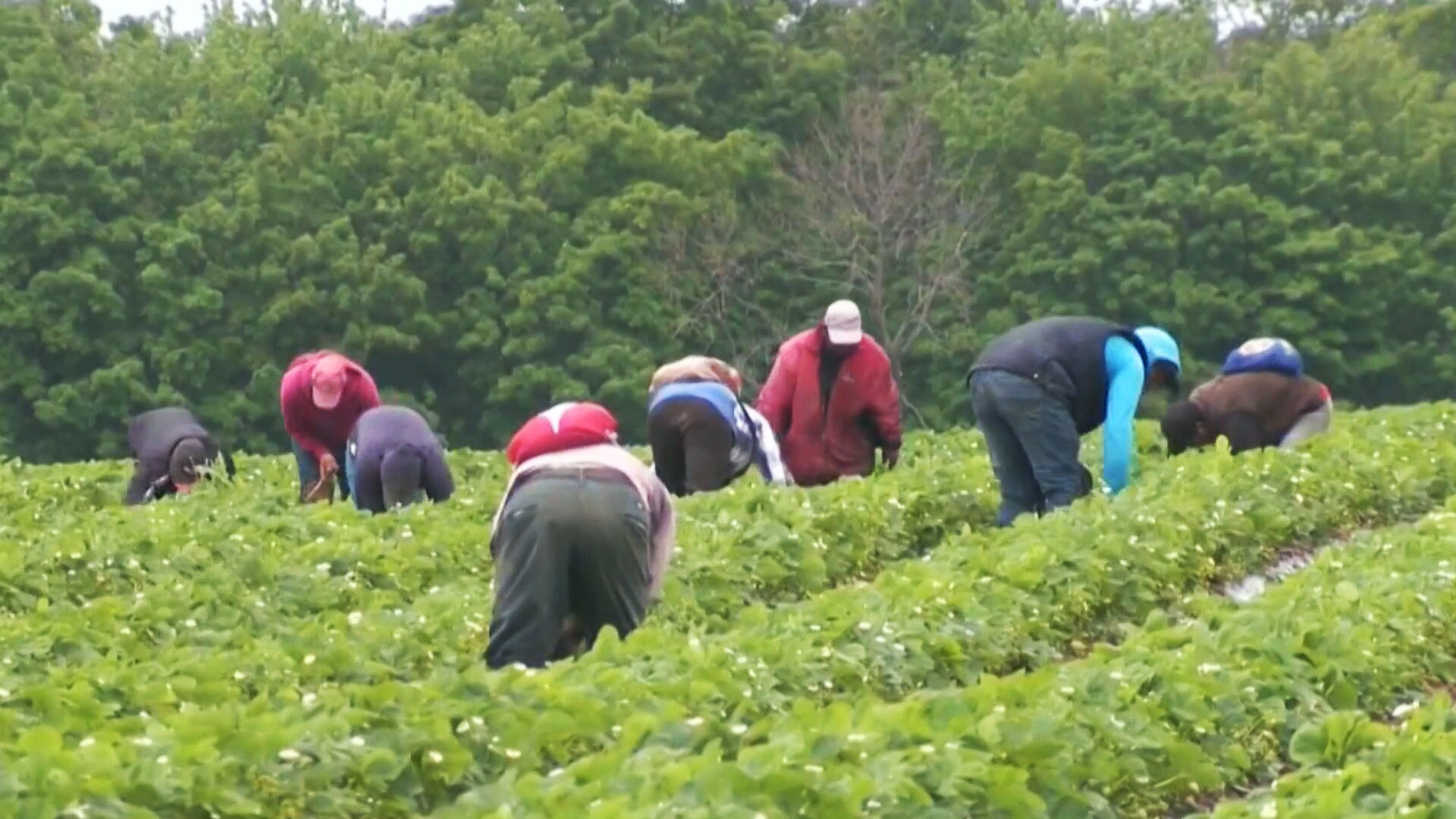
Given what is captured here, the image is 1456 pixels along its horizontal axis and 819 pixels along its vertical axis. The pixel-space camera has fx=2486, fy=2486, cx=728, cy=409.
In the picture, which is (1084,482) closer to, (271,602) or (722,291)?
(271,602)

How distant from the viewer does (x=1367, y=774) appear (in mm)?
5137

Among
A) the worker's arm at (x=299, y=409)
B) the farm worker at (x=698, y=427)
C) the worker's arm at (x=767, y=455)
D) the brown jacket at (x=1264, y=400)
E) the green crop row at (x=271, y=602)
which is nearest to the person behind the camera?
the green crop row at (x=271, y=602)

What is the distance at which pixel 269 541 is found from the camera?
10938 mm

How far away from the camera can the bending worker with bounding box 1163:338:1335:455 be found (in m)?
14.5

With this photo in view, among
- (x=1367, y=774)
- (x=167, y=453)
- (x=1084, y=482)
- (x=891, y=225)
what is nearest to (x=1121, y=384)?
(x=1084, y=482)

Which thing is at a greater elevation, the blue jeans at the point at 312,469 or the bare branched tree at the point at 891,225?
the blue jeans at the point at 312,469

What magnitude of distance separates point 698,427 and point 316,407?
2.36 meters

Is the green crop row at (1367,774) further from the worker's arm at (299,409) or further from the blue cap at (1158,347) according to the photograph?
the worker's arm at (299,409)

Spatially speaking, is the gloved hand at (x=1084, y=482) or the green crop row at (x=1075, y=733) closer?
the green crop row at (x=1075, y=733)

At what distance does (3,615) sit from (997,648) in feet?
12.0

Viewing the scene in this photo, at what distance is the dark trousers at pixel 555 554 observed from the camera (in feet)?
24.5

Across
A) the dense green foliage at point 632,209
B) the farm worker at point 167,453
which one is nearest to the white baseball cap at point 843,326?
the farm worker at point 167,453

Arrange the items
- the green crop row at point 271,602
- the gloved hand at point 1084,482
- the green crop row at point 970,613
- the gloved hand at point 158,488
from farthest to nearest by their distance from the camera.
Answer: the gloved hand at point 158,488 < the gloved hand at point 1084,482 < the green crop row at point 970,613 < the green crop row at point 271,602

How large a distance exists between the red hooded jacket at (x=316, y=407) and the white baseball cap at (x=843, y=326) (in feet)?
8.09
